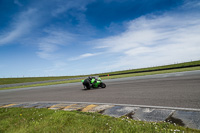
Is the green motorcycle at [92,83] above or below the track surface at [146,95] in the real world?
above

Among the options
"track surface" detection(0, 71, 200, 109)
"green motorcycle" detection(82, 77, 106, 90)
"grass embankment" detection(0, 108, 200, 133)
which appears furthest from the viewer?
"green motorcycle" detection(82, 77, 106, 90)

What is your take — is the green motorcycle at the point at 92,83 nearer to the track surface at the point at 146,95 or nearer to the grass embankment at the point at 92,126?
the track surface at the point at 146,95

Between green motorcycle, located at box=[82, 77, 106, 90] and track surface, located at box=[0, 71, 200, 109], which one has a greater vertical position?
green motorcycle, located at box=[82, 77, 106, 90]

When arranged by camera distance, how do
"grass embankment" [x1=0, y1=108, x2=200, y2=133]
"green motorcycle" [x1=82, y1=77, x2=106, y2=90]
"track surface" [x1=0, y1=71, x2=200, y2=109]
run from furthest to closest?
1. "green motorcycle" [x1=82, y1=77, x2=106, y2=90]
2. "track surface" [x1=0, y1=71, x2=200, y2=109]
3. "grass embankment" [x1=0, y1=108, x2=200, y2=133]

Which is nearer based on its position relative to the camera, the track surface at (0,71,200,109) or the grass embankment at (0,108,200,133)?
the grass embankment at (0,108,200,133)

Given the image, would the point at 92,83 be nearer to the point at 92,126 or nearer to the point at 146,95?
the point at 146,95

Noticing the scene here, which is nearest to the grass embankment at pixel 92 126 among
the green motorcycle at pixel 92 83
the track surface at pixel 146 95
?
the track surface at pixel 146 95

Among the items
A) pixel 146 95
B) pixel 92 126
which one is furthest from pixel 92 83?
pixel 92 126

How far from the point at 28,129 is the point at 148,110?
3796 millimetres

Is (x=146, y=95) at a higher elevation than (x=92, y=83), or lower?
lower

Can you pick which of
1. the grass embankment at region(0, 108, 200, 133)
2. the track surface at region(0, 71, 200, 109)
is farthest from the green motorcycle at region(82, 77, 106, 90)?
the grass embankment at region(0, 108, 200, 133)

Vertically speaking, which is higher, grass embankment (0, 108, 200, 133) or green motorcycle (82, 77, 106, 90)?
green motorcycle (82, 77, 106, 90)

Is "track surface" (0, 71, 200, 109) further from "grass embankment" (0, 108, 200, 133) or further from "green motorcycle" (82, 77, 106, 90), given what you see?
"grass embankment" (0, 108, 200, 133)

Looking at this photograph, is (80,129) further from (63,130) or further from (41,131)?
(41,131)
